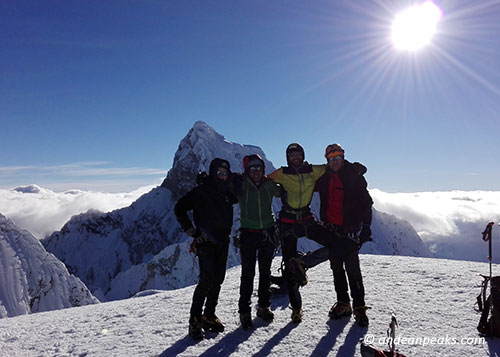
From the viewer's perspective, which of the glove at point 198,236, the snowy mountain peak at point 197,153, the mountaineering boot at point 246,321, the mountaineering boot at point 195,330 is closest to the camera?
the mountaineering boot at point 195,330

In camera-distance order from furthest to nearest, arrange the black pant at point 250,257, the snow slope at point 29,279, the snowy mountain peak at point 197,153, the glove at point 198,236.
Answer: the snowy mountain peak at point 197,153, the snow slope at point 29,279, the black pant at point 250,257, the glove at point 198,236

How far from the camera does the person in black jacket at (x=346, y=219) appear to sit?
17.6 feet

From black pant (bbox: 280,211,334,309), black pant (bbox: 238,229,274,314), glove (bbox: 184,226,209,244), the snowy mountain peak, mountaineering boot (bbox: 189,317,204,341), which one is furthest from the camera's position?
the snowy mountain peak

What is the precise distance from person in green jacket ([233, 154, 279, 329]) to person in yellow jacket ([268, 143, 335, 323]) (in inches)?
12.5

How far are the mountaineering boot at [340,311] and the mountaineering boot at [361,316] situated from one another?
9.7 inches

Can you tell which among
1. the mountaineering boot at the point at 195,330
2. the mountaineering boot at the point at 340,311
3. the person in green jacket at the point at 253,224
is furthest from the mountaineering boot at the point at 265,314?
the mountaineering boot at the point at 195,330

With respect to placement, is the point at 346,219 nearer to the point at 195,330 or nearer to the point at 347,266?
the point at 347,266

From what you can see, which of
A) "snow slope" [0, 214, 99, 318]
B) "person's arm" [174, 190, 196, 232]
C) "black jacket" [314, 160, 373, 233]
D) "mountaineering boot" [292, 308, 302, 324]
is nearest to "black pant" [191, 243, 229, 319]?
"person's arm" [174, 190, 196, 232]

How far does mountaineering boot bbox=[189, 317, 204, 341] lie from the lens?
16.1 ft

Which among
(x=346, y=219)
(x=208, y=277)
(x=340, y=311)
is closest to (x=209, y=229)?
(x=208, y=277)

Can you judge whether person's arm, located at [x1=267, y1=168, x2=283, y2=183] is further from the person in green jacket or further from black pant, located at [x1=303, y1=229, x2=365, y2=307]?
black pant, located at [x1=303, y1=229, x2=365, y2=307]

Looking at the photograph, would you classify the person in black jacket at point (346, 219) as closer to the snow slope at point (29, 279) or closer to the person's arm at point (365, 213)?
the person's arm at point (365, 213)

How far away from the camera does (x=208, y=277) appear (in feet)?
16.6

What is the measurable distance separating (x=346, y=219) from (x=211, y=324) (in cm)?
311
